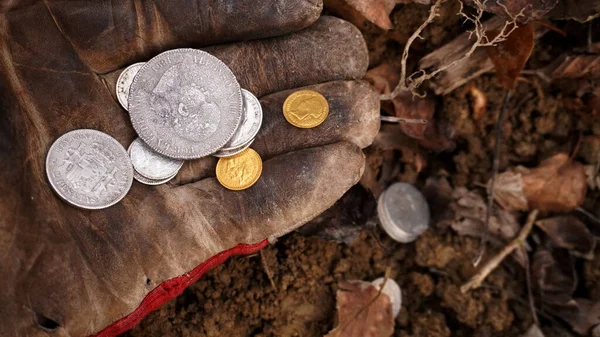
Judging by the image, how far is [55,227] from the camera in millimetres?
2691

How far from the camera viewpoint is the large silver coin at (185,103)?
3.03 m

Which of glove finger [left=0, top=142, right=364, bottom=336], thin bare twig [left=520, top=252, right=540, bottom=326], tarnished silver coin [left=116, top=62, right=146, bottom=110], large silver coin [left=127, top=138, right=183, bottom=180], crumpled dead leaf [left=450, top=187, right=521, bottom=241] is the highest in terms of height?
tarnished silver coin [left=116, top=62, right=146, bottom=110]

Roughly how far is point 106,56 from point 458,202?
279 centimetres

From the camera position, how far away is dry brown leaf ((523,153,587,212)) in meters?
4.02

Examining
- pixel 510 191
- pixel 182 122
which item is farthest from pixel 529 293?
pixel 182 122

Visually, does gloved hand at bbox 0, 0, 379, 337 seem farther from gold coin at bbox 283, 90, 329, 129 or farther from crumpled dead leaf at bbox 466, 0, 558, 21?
crumpled dead leaf at bbox 466, 0, 558, 21

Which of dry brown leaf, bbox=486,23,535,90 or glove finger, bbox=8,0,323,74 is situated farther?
dry brown leaf, bbox=486,23,535,90

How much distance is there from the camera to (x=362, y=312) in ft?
12.0

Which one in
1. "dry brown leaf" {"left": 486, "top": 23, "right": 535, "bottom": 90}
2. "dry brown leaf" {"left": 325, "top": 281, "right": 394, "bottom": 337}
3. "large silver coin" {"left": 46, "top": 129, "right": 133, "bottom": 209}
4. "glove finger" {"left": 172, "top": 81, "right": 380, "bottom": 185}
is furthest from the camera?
"dry brown leaf" {"left": 325, "top": 281, "right": 394, "bottom": 337}

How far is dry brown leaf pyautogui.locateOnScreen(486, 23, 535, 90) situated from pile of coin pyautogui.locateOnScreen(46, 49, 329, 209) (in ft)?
4.62

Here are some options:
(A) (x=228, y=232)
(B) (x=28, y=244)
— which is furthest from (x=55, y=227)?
(A) (x=228, y=232)

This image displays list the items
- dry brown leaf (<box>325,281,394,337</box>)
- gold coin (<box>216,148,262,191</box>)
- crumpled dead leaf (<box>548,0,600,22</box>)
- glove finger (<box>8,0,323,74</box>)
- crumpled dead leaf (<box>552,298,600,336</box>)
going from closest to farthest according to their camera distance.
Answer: glove finger (<box>8,0,323,74</box>)
gold coin (<box>216,148,262,191</box>)
crumpled dead leaf (<box>548,0,600,22</box>)
dry brown leaf (<box>325,281,394,337</box>)
crumpled dead leaf (<box>552,298,600,336</box>)

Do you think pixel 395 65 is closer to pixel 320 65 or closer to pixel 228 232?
pixel 320 65

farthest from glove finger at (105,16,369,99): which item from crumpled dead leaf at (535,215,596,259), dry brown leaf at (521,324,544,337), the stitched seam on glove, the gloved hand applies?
dry brown leaf at (521,324,544,337)
